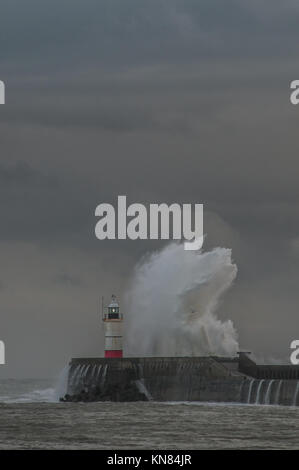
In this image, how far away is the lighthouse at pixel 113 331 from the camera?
9125 centimetres

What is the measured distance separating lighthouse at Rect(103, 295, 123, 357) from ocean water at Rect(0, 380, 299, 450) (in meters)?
4.29

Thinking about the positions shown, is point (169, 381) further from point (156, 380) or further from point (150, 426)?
point (150, 426)

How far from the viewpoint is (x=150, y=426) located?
71.4 m

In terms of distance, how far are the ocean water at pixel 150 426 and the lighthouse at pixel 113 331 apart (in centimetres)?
429

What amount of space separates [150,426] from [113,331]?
66.3 ft

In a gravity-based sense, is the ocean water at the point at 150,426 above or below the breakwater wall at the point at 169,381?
below

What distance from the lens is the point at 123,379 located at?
3497 inches

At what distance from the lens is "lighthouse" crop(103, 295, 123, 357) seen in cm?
9125

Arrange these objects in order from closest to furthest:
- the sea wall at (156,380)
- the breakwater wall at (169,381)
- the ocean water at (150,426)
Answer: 1. the ocean water at (150,426)
2. the breakwater wall at (169,381)
3. the sea wall at (156,380)

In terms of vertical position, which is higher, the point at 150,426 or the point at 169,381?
the point at 169,381

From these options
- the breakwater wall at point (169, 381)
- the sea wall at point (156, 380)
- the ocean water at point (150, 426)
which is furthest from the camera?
the sea wall at point (156, 380)

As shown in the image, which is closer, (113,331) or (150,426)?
(150,426)

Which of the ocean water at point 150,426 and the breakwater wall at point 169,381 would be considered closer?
the ocean water at point 150,426

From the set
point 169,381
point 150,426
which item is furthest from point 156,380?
point 150,426
